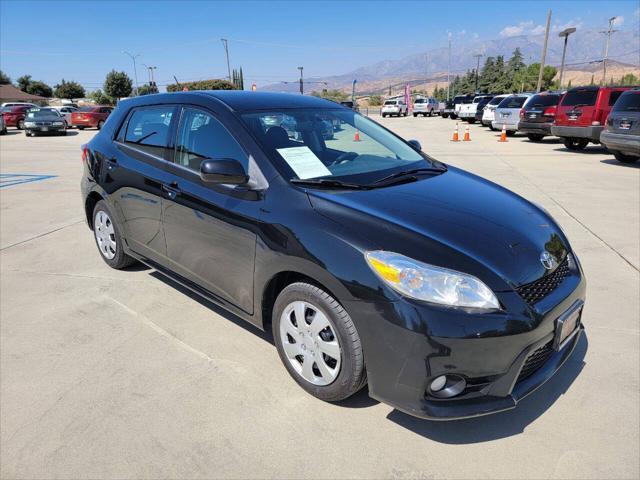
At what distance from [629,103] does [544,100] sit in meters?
6.52

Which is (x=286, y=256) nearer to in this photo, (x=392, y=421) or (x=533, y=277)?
(x=392, y=421)

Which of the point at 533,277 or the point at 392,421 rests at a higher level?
the point at 533,277

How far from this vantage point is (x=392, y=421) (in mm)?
2578

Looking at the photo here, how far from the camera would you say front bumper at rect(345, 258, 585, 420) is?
2.14 metres

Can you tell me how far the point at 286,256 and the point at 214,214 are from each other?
0.75 metres

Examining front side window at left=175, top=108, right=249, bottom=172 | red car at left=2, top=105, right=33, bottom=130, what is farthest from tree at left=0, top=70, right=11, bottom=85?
front side window at left=175, top=108, right=249, bottom=172

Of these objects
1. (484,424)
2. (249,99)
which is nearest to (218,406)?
(484,424)

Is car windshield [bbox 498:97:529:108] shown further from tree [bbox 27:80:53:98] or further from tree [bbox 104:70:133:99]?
tree [bbox 27:80:53:98]

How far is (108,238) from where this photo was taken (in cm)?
465

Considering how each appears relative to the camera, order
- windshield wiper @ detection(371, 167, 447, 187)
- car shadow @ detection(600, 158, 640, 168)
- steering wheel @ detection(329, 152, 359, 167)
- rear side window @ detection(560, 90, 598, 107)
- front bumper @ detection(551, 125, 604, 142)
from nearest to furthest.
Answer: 1. windshield wiper @ detection(371, 167, 447, 187)
2. steering wheel @ detection(329, 152, 359, 167)
3. car shadow @ detection(600, 158, 640, 168)
4. front bumper @ detection(551, 125, 604, 142)
5. rear side window @ detection(560, 90, 598, 107)

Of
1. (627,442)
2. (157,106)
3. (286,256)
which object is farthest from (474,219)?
(157,106)

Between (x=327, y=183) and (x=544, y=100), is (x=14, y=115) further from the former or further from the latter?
(x=327, y=183)

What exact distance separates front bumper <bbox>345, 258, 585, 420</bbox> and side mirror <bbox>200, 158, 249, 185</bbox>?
43.3 inches

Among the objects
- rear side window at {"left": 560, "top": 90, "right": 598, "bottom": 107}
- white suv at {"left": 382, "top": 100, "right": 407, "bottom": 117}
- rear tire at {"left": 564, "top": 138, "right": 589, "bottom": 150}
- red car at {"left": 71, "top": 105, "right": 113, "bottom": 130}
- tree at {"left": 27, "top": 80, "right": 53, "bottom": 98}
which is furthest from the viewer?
tree at {"left": 27, "top": 80, "right": 53, "bottom": 98}
